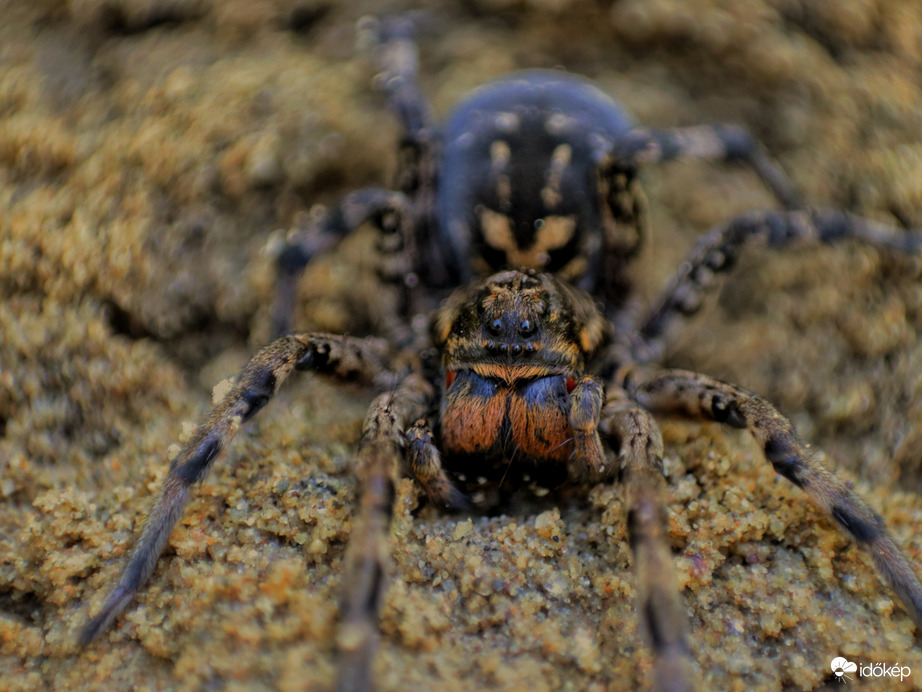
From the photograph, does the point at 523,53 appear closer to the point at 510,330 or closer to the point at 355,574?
the point at 510,330

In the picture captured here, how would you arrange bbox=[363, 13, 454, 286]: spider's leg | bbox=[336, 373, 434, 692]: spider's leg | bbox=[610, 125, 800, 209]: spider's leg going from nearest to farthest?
1. bbox=[336, 373, 434, 692]: spider's leg
2. bbox=[610, 125, 800, 209]: spider's leg
3. bbox=[363, 13, 454, 286]: spider's leg

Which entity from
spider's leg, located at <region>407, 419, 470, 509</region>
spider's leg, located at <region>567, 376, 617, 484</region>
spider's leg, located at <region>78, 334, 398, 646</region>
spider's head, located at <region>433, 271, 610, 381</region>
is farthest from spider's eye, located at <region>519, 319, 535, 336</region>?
spider's leg, located at <region>78, 334, 398, 646</region>

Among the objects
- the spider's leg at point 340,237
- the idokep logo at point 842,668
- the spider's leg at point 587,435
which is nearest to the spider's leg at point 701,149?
the spider's leg at point 340,237

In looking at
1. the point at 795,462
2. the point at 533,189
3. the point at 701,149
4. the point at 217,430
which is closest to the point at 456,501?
the point at 217,430

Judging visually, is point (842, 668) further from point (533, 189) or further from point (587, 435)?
point (533, 189)

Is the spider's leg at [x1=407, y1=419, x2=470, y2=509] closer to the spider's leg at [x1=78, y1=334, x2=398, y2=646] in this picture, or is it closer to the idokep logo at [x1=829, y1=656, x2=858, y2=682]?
the spider's leg at [x1=78, y1=334, x2=398, y2=646]

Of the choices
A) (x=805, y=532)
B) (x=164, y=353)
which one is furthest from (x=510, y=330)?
(x=164, y=353)
